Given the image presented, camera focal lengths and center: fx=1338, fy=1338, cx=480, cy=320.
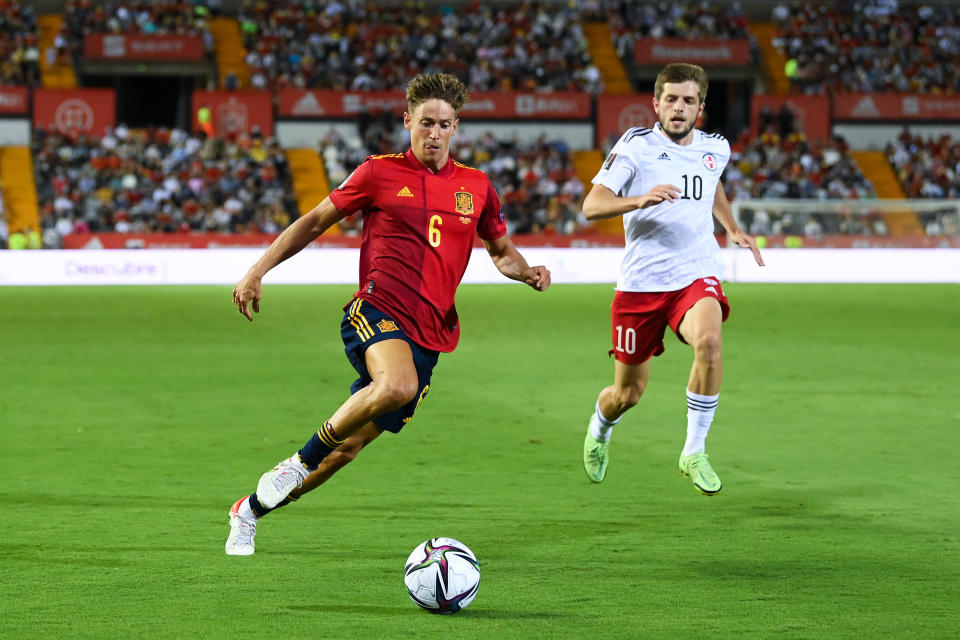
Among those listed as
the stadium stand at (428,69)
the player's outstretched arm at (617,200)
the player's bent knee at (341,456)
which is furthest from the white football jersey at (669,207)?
the stadium stand at (428,69)

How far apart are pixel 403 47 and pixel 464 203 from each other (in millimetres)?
38375

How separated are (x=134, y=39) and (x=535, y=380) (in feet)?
108

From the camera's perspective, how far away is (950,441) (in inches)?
386

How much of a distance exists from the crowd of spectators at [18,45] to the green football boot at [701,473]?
36453mm

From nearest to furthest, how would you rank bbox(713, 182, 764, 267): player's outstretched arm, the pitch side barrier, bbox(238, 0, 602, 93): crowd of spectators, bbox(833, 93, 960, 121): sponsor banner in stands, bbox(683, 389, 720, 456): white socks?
1. bbox(683, 389, 720, 456): white socks
2. bbox(713, 182, 764, 267): player's outstretched arm
3. the pitch side barrier
4. bbox(238, 0, 602, 93): crowd of spectators
5. bbox(833, 93, 960, 121): sponsor banner in stands

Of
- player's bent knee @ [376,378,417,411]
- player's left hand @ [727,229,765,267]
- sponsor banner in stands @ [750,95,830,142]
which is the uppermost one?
player's left hand @ [727,229,765,267]

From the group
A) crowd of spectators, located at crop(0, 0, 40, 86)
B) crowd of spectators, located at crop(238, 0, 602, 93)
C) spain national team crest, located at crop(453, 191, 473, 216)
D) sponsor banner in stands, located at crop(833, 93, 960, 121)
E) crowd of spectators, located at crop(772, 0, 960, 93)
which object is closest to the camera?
spain national team crest, located at crop(453, 191, 473, 216)

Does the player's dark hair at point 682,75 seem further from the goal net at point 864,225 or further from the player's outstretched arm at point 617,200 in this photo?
the goal net at point 864,225

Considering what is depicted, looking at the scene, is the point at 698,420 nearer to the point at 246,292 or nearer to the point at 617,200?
the point at 617,200

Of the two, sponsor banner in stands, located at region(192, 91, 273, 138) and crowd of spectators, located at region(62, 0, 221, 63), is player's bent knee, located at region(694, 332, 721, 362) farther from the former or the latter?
crowd of spectators, located at region(62, 0, 221, 63)

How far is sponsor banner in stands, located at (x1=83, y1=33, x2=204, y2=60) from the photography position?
139 ft

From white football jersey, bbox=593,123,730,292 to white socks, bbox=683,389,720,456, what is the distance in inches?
27.2

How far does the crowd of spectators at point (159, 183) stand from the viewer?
33.8 meters

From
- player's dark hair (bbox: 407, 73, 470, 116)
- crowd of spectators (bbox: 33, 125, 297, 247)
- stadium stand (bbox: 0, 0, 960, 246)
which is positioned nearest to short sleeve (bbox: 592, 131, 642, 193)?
player's dark hair (bbox: 407, 73, 470, 116)
